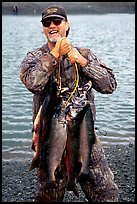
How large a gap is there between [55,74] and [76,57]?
38 centimetres

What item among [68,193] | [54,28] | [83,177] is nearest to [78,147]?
[83,177]

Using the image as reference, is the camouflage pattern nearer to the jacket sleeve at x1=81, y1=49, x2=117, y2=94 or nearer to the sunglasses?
the jacket sleeve at x1=81, y1=49, x2=117, y2=94

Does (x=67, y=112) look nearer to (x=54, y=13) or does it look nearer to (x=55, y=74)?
(x=55, y=74)

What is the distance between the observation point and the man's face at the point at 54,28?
414cm

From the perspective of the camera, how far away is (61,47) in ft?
12.8

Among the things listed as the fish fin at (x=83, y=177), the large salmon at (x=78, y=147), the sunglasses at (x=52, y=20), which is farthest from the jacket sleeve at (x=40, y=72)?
the fish fin at (x=83, y=177)

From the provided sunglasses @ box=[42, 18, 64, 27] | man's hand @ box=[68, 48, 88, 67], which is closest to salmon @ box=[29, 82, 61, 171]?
man's hand @ box=[68, 48, 88, 67]

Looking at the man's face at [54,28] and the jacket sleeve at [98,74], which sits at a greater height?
the man's face at [54,28]

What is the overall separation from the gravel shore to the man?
8.84 ft

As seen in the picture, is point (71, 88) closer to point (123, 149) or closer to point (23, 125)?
point (123, 149)

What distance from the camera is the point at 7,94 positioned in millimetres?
15086

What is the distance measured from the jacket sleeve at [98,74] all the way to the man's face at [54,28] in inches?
11.7

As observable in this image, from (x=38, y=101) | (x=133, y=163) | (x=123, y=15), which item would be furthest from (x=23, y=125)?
(x=123, y=15)

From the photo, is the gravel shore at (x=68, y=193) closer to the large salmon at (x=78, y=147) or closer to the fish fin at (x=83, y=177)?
the fish fin at (x=83, y=177)
